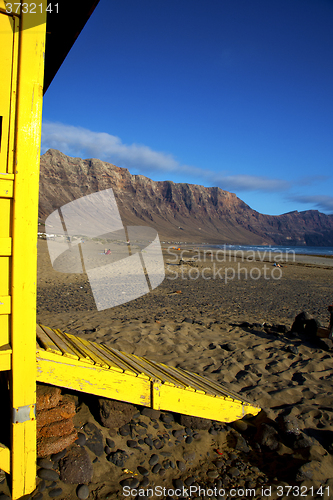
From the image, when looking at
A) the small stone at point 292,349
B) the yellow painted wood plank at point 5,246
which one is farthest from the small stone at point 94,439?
the small stone at point 292,349

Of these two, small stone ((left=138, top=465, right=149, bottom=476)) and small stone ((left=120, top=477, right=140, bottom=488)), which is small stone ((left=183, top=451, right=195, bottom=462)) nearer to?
small stone ((left=138, top=465, right=149, bottom=476))

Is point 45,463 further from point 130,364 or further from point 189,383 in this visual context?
point 189,383

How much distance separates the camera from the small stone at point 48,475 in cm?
227

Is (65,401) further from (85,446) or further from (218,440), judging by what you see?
(218,440)

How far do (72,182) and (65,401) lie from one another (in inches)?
5368

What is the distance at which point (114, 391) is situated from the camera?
2.65 m

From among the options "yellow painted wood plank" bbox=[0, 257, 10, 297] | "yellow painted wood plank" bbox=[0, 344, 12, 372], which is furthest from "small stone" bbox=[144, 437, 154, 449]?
"yellow painted wood plank" bbox=[0, 257, 10, 297]

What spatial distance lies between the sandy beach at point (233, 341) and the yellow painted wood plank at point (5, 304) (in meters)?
2.87

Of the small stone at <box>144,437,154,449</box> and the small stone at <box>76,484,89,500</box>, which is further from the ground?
the small stone at <box>76,484,89,500</box>

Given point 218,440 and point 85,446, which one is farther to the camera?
point 218,440

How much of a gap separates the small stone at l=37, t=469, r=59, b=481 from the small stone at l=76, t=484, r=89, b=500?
0.22m

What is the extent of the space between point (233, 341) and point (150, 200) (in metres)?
163

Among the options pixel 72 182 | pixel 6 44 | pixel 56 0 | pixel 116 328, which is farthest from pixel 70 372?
pixel 72 182

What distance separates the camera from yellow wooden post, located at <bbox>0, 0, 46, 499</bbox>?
6.49 ft
